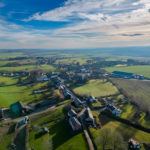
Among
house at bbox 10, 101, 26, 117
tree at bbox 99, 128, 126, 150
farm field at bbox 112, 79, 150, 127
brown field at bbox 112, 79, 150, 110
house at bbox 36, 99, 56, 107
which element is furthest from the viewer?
house at bbox 36, 99, 56, 107

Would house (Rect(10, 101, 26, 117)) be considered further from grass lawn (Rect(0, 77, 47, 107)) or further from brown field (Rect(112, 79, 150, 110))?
brown field (Rect(112, 79, 150, 110))

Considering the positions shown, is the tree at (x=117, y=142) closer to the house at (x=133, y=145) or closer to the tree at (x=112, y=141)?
the tree at (x=112, y=141)

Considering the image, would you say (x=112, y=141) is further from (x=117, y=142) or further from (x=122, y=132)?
(x=122, y=132)

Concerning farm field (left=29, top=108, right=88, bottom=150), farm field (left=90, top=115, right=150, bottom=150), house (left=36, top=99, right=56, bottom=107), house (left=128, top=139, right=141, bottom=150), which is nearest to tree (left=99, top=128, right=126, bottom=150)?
farm field (left=90, top=115, right=150, bottom=150)

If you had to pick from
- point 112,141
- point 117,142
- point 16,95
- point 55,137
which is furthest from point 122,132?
point 16,95

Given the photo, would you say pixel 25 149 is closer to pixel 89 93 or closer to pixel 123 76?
pixel 89 93

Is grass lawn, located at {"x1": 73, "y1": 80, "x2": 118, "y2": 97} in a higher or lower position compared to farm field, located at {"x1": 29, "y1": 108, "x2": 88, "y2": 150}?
higher

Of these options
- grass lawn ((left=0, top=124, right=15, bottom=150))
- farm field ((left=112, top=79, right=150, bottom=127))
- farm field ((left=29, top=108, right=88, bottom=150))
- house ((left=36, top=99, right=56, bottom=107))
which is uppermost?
farm field ((left=112, top=79, right=150, bottom=127))

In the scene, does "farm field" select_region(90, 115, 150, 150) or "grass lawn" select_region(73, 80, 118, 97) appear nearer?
"farm field" select_region(90, 115, 150, 150)

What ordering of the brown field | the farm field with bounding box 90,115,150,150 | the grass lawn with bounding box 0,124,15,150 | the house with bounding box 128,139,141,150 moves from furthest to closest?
the brown field, the farm field with bounding box 90,115,150,150, the grass lawn with bounding box 0,124,15,150, the house with bounding box 128,139,141,150
